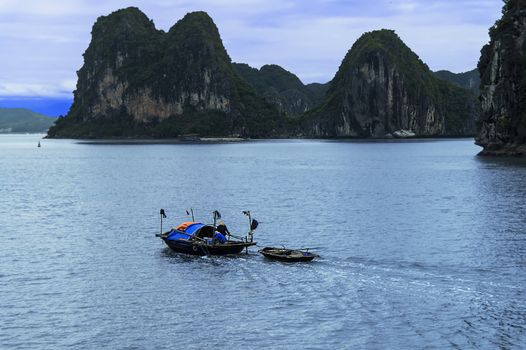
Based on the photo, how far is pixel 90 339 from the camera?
30.1 metres

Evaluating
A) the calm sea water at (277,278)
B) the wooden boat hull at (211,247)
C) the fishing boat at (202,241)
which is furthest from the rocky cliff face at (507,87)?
the wooden boat hull at (211,247)

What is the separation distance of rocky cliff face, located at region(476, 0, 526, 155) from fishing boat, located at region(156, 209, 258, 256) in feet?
386

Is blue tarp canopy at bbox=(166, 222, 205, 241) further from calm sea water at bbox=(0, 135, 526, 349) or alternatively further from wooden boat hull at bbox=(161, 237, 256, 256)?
calm sea water at bbox=(0, 135, 526, 349)

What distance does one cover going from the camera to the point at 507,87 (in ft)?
504

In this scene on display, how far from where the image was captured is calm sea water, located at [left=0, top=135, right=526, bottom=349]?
30.7 m

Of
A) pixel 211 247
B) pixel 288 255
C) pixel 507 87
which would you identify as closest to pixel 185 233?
pixel 211 247

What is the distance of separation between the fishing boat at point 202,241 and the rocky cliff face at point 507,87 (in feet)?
386

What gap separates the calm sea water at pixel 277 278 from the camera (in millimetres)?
30656

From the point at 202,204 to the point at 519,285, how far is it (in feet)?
159

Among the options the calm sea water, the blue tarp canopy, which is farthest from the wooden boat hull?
the calm sea water

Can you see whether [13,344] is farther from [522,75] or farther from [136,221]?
[522,75]

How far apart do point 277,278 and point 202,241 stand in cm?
929

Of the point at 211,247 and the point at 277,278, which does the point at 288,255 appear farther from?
the point at 211,247

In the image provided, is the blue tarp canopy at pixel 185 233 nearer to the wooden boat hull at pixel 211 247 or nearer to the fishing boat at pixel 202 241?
the fishing boat at pixel 202 241
